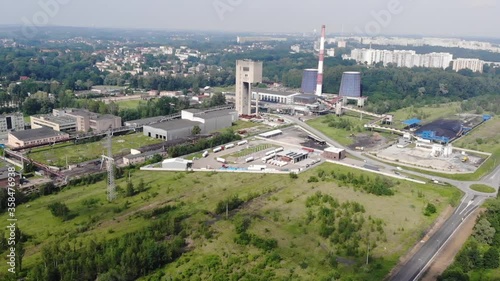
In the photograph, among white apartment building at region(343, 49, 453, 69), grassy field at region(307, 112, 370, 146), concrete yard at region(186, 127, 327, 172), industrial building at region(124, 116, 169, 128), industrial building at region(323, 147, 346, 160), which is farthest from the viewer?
white apartment building at region(343, 49, 453, 69)

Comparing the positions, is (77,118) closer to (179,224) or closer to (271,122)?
(271,122)

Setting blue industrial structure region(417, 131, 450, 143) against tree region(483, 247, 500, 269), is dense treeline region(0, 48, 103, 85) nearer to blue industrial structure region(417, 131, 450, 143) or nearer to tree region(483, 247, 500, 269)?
blue industrial structure region(417, 131, 450, 143)

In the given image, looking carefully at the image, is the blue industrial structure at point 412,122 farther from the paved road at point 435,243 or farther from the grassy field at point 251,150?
the paved road at point 435,243

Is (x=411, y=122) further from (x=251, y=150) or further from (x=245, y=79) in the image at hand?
(x=251, y=150)

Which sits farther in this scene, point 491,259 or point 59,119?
point 59,119

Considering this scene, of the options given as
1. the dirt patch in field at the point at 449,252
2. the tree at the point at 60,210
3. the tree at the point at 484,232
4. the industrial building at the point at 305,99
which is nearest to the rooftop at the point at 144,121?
the tree at the point at 60,210

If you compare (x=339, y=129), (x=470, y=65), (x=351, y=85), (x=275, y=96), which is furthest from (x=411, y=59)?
(x=339, y=129)

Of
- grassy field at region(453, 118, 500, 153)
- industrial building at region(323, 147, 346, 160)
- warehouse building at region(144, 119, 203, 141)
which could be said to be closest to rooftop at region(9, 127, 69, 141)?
warehouse building at region(144, 119, 203, 141)

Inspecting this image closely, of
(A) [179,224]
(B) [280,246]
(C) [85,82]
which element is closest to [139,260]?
(A) [179,224]
